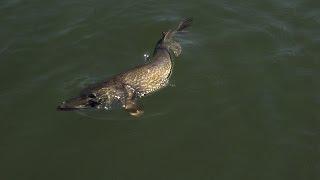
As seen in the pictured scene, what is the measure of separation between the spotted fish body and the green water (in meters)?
0.22

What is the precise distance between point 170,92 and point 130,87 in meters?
0.93

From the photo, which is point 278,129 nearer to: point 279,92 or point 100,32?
point 279,92

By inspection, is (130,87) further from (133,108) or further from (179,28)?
(179,28)

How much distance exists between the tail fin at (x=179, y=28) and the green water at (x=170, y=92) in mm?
228

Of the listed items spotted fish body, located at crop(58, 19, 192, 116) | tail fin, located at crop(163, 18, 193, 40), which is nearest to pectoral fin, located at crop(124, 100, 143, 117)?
spotted fish body, located at crop(58, 19, 192, 116)

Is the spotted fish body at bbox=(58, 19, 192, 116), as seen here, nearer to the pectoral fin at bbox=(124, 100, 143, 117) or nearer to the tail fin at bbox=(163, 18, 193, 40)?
the pectoral fin at bbox=(124, 100, 143, 117)

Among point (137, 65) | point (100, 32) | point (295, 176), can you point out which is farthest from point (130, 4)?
point (295, 176)

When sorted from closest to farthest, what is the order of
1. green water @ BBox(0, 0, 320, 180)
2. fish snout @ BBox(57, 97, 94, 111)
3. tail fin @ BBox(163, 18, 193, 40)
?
green water @ BBox(0, 0, 320, 180), fish snout @ BBox(57, 97, 94, 111), tail fin @ BBox(163, 18, 193, 40)

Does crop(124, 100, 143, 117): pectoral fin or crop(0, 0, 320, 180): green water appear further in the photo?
crop(124, 100, 143, 117): pectoral fin

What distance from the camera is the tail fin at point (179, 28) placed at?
1255 centimetres

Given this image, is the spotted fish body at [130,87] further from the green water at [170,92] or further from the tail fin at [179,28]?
the tail fin at [179,28]

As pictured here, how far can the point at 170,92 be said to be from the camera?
11148 mm

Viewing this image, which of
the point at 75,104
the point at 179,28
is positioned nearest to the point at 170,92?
the point at 75,104

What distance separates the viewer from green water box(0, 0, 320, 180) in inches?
379
